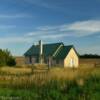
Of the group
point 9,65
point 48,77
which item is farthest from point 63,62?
point 48,77

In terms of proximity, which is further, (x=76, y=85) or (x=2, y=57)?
(x=2, y=57)

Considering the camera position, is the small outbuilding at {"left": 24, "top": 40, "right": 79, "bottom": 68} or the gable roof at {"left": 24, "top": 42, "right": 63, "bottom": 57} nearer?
the small outbuilding at {"left": 24, "top": 40, "right": 79, "bottom": 68}

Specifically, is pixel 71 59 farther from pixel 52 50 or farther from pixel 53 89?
pixel 53 89

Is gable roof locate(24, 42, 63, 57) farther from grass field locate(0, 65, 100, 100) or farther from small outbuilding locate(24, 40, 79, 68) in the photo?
grass field locate(0, 65, 100, 100)

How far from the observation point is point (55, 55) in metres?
58.2

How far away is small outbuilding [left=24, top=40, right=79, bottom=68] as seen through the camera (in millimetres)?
57156

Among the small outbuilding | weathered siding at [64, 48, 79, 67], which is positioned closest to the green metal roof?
the small outbuilding

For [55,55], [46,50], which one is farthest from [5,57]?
[46,50]

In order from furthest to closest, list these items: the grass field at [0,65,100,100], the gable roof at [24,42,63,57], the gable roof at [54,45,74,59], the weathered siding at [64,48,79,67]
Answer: the gable roof at [24,42,63,57]
the weathered siding at [64,48,79,67]
the gable roof at [54,45,74,59]
the grass field at [0,65,100,100]

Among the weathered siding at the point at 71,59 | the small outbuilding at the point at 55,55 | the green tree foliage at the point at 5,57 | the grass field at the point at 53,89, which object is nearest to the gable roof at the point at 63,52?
the small outbuilding at the point at 55,55

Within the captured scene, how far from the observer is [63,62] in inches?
2229

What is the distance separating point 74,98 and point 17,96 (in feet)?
7.99

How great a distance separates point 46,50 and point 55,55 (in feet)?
11.2

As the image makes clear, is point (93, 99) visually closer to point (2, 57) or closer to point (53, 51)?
point (2, 57)
